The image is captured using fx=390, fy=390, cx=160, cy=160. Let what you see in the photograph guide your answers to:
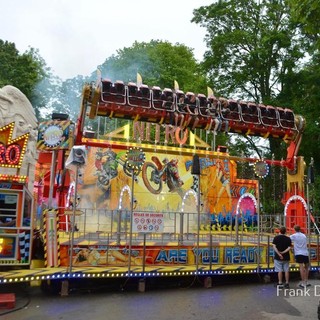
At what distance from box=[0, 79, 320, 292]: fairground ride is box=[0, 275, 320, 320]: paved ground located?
428 millimetres

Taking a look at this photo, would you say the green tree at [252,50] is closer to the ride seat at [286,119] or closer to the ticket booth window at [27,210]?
the ride seat at [286,119]

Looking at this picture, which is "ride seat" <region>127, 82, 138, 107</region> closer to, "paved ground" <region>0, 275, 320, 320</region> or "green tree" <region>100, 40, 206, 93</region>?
"paved ground" <region>0, 275, 320, 320</region>

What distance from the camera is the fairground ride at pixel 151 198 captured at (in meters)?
8.86

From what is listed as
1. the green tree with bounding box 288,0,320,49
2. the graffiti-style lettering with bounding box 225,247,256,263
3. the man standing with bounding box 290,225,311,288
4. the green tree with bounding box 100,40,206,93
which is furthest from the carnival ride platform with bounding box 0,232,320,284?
the green tree with bounding box 100,40,206,93

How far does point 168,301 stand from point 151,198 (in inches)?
374

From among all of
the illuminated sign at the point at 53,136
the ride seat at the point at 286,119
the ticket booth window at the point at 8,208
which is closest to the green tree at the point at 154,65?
the ride seat at the point at 286,119

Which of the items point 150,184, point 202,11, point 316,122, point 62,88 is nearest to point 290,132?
point 150,184

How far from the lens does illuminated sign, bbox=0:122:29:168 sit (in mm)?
8430

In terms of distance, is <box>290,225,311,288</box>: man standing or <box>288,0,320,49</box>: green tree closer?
<box>288,0,320,49</box>: green tree

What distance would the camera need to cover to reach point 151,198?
56.8 feet

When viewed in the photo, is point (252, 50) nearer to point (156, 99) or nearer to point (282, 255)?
point (156, 99)

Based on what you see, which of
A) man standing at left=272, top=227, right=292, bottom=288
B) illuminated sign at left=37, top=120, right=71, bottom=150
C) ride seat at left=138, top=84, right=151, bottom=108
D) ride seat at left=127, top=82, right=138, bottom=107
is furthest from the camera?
illuminated sign at left=37, top=120, right=71, bottom=150

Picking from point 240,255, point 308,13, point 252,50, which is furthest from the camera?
point 252,50

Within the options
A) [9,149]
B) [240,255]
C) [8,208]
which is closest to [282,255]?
[240,255]
